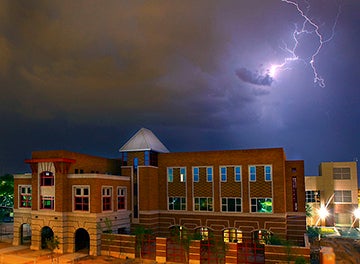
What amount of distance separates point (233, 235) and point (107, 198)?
50.3 ft

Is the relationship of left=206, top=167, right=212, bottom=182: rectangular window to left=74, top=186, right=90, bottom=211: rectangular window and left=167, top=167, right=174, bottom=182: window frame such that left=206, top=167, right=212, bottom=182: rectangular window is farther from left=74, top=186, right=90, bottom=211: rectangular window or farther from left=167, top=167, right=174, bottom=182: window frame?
left=74, top=186, right=90, bottom=211: rectangular window

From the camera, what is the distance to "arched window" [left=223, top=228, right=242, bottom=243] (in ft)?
143

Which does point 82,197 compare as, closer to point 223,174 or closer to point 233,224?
point 223,174

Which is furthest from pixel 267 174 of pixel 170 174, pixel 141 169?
pixel 141 169

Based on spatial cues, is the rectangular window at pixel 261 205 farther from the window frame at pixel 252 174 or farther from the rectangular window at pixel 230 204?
the window frame at pixel 252 174

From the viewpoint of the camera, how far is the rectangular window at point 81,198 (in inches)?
1594

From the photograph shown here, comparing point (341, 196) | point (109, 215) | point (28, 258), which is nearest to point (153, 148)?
Result: point (109, 215)

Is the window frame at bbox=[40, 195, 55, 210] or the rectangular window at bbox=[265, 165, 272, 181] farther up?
the rectangular window at bbox=[265, 165, 272, 181]

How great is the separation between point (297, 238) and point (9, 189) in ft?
180

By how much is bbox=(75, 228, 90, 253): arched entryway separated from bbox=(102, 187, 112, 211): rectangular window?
4077 mm

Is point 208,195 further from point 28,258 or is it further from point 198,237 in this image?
point 28,258

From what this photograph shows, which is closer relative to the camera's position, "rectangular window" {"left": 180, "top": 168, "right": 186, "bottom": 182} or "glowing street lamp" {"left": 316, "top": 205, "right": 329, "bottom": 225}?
"rectangular window" {"left": 180, "top": 168, "right": 186, "bottom": 182}

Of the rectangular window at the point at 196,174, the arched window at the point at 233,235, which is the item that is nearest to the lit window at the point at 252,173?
the arched window at the point at 233,235

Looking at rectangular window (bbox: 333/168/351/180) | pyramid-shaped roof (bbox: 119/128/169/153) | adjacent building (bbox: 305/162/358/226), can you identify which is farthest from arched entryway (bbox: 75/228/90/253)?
rectangular window (bbox: 333/168/351/180)
